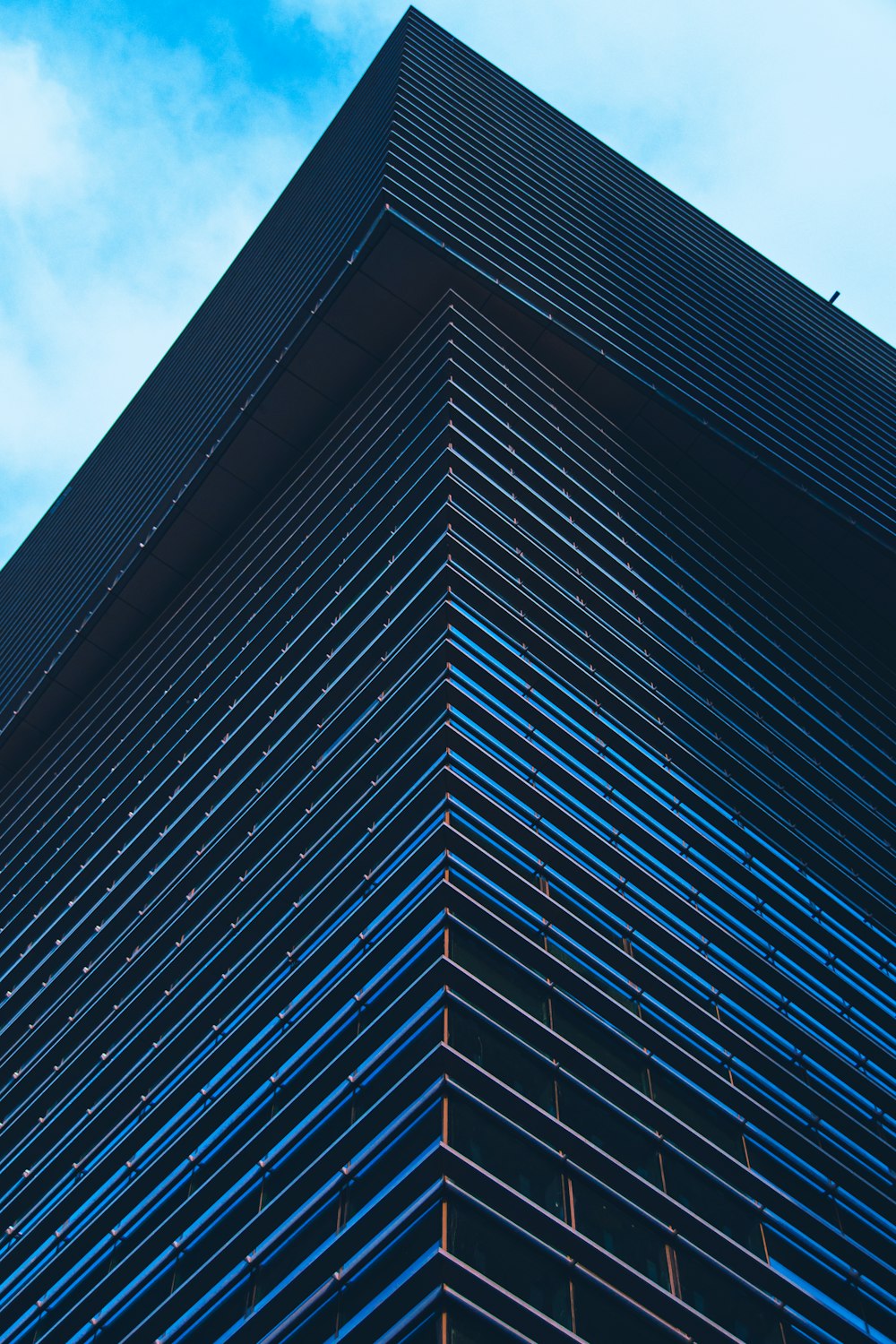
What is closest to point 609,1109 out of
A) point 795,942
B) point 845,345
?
point 795,942

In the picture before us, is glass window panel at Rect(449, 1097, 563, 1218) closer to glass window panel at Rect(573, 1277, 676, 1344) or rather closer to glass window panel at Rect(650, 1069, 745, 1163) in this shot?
glass window panel at Rect(573, 1277, 676, 1344)

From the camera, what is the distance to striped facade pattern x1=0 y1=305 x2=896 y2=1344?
36.2ft

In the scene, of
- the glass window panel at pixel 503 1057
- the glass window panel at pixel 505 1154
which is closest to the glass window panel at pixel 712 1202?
the glass window panel at pixel 503 1057

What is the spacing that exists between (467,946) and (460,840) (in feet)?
4.22

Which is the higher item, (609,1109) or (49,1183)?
(609,1109)

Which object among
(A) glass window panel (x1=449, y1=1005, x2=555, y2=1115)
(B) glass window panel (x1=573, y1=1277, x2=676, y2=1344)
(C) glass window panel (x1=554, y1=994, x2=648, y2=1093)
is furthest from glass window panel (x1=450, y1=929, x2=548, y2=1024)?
(B) glass window panel (x1=573, y1=1277, x2=676, y2=1344)

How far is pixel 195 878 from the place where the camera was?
1878 cm

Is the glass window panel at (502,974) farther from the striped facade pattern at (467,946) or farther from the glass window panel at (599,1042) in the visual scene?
the glass window panel at (599,1042)

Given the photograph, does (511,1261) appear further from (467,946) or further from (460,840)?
(460,840)

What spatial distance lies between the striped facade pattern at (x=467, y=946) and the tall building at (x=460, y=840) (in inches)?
2.3

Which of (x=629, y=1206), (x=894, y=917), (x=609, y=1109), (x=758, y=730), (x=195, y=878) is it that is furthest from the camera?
(x=758, y=730)

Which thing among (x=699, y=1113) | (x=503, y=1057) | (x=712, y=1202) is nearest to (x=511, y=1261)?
(x=503, y=1057)

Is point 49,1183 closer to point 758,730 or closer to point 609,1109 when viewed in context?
point 609,1109

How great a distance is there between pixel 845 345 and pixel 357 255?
29928 mm
